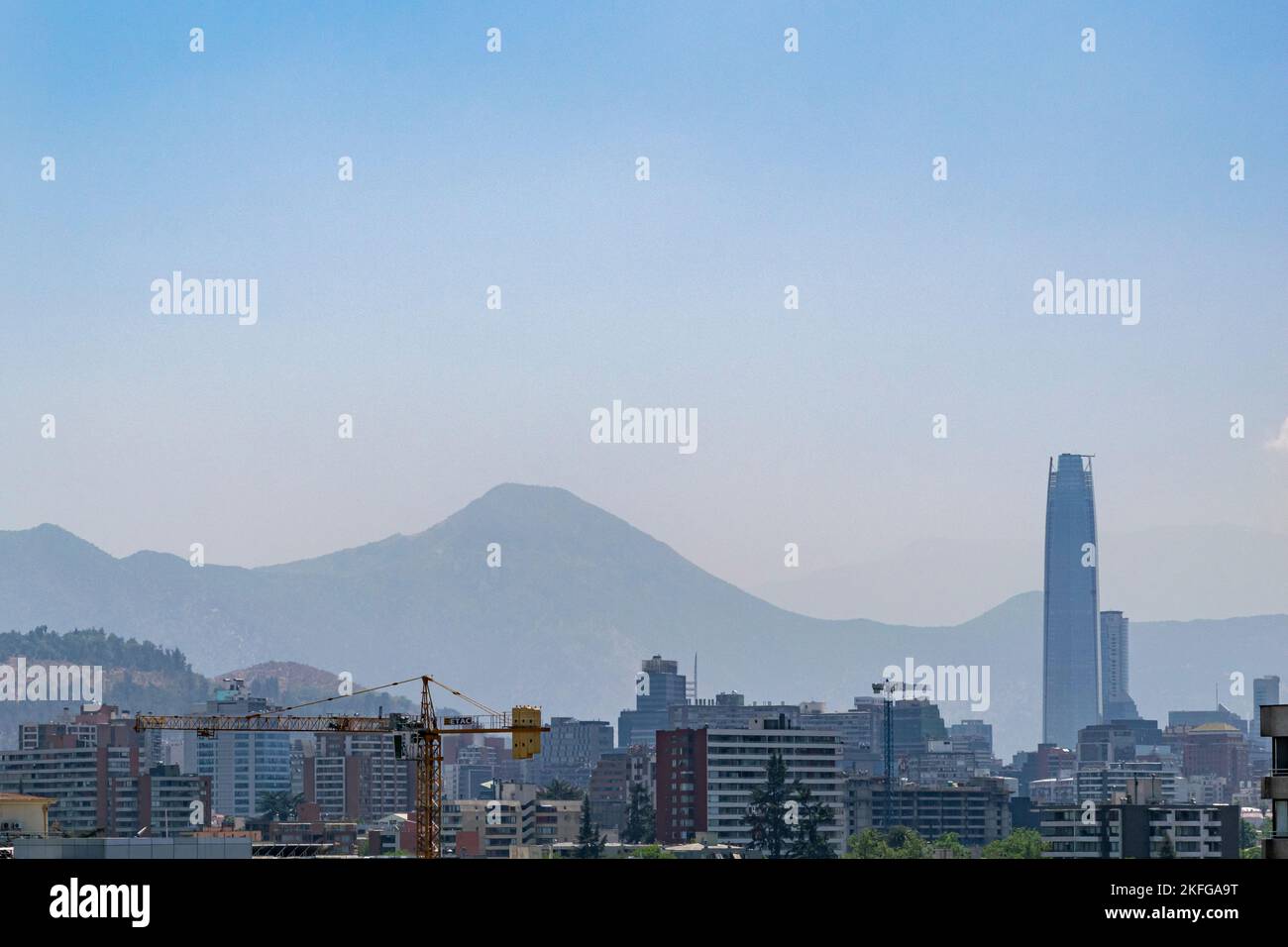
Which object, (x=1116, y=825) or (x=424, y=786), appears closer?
(x=424, y=786)
